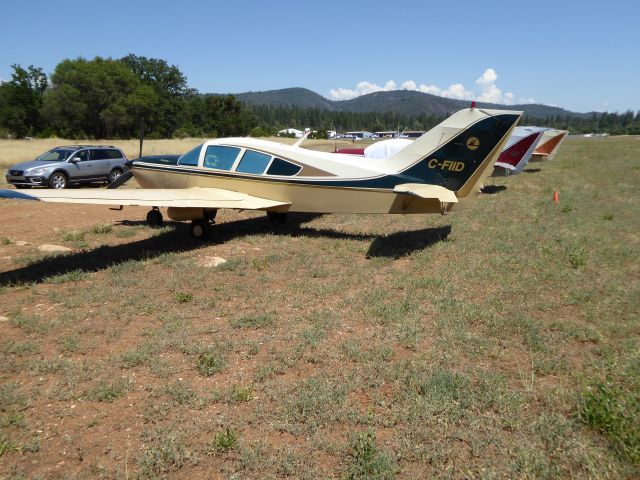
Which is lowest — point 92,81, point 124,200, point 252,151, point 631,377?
point 631,377

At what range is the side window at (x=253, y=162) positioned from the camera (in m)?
11.0

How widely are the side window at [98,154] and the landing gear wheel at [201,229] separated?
12.2 m

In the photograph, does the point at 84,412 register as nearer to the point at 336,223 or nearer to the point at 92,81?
the point at 336,223

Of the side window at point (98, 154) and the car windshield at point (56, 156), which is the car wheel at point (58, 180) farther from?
the side window at point (98, 154)

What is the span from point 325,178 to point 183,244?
3.98 meters

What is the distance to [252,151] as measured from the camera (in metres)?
11.3

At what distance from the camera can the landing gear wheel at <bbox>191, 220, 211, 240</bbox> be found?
1076 cm

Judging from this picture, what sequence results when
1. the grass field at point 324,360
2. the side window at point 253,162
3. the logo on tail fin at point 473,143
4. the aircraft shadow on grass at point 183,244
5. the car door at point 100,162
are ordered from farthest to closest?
the car door at point 100,162, the side window at point 253,162, the logo on tail fin at point 473,143, the aircraft shadow on grass at point 183,244, the grass field at point 324,360

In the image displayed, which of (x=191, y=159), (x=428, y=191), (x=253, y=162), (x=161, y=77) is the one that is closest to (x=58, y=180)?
(x=191, y=159)

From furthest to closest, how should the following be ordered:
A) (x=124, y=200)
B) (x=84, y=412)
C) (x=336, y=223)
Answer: (x=336, y=223) < (x=124, y=200) < (x=84, y=412)

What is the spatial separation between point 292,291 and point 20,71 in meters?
86.9

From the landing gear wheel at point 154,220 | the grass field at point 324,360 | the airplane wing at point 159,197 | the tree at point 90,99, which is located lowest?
the grass field at point 324,360

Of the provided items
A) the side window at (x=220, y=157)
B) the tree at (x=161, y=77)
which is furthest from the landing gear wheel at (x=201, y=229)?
the tree at (x=161, y=77)

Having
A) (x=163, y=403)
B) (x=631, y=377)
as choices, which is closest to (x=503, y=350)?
(x=631, y=377)
